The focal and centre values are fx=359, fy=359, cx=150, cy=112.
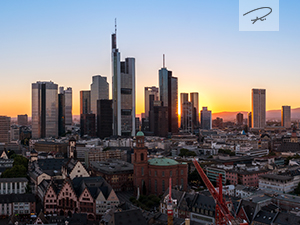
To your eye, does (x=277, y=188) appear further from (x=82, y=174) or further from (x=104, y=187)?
(x=82, y=174)

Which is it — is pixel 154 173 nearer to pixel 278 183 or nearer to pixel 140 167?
pixel 140 167

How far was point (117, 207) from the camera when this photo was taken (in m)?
69.9

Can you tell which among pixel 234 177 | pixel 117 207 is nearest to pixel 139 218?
pixel 117 207

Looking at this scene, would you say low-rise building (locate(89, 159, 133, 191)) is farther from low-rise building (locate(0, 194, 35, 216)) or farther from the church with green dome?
low-rise building (locate(0, 194, 35, 216))

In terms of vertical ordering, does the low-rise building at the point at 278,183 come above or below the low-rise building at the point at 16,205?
above

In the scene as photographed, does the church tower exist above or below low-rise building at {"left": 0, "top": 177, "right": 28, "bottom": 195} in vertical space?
above

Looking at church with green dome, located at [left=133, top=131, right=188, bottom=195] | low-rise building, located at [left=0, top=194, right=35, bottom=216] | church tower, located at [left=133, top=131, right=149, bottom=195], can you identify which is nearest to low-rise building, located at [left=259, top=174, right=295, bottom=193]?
church with green dome, located at [left=133, top=131, right=188, bottom=195]

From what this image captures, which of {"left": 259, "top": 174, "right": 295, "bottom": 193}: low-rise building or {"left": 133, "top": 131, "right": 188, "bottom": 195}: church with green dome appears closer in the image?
{"left": 259, "top": 174, "right": 295, "bottom": 193}: low-rise building

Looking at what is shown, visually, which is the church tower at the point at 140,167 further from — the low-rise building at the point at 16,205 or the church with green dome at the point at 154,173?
the low-rise building at the point at 16,205

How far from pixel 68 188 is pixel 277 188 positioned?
163 ft

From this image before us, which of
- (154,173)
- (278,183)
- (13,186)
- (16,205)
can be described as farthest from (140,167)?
(278,183)

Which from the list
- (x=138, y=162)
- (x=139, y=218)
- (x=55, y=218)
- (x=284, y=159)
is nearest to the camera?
(x=139, y=218)

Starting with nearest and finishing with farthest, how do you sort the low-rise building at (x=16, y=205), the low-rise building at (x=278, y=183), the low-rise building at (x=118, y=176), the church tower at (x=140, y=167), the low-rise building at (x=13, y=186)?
1. the low-rise building at (x=16, y=205)
2. the low-rise building at (x=278, y=183)
3. the low-rise building at (x=13, y=186)
4. the church tower at (x=140, y=167)
5. the low-rise building at (x=118, y=176)

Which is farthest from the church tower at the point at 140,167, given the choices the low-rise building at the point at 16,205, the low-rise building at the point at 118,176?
the low-rise building at the point at 16,205
